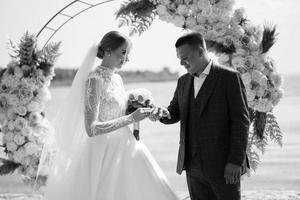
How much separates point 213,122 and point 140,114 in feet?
2.18

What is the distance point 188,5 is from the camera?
4664 mm

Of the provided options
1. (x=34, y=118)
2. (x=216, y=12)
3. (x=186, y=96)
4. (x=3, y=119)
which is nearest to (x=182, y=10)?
(x=216, y=12)

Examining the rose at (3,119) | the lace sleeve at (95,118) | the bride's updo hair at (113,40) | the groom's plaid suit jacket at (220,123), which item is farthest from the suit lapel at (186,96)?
the rose at (3,119)

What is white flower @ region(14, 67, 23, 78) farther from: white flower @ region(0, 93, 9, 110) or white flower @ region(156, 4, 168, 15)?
white flower @ region(156, 4, 168, 15)

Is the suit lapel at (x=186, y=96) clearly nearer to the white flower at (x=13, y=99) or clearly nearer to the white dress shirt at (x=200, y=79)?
the white dress shirt at (x=200, y=79)

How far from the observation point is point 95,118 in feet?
12.1

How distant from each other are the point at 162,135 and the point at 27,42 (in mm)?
10639

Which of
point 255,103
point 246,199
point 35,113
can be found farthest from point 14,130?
point 246,199

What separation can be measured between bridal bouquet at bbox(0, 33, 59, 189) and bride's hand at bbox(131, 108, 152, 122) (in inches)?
66.7

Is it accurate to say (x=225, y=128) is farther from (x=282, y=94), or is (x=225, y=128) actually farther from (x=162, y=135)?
(x=162, y=135)

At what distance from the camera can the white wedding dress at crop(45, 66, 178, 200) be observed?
12.4 ft

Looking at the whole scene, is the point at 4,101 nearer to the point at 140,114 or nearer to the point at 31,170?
the point at 31,170

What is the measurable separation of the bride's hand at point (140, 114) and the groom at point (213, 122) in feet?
1.18

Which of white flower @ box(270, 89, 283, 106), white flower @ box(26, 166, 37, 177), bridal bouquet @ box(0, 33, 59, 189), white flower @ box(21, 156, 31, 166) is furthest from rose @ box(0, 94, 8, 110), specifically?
white flower @ box(270, 89, 283, 106)
